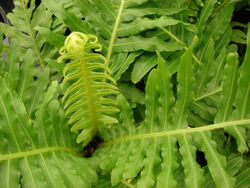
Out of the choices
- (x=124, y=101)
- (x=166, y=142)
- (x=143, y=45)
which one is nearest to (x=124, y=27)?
(x=143, y=45)

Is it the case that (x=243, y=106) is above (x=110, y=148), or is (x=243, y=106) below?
above

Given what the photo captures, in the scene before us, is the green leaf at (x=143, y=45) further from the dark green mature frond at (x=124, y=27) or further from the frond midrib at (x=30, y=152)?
the frond midrib at (x=30, y=152)

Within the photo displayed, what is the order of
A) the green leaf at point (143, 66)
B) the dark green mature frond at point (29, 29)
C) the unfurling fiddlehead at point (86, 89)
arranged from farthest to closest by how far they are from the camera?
the dark green mature frond at point (29, 29) → the green leaf at point (143, 66) → the unfurling fiddlehead at point (86, 89)

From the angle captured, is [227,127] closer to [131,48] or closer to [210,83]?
[210,83]

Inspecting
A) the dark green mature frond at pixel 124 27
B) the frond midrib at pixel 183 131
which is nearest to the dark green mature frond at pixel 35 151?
the frond midrib at pixel 183 131

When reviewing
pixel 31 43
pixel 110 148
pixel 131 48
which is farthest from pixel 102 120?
pixel 31 43

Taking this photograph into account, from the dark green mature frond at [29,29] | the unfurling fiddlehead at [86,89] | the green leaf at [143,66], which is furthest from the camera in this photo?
the dark green mature frond at [29,29]

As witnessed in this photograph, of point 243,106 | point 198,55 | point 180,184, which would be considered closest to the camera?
point 243,106
